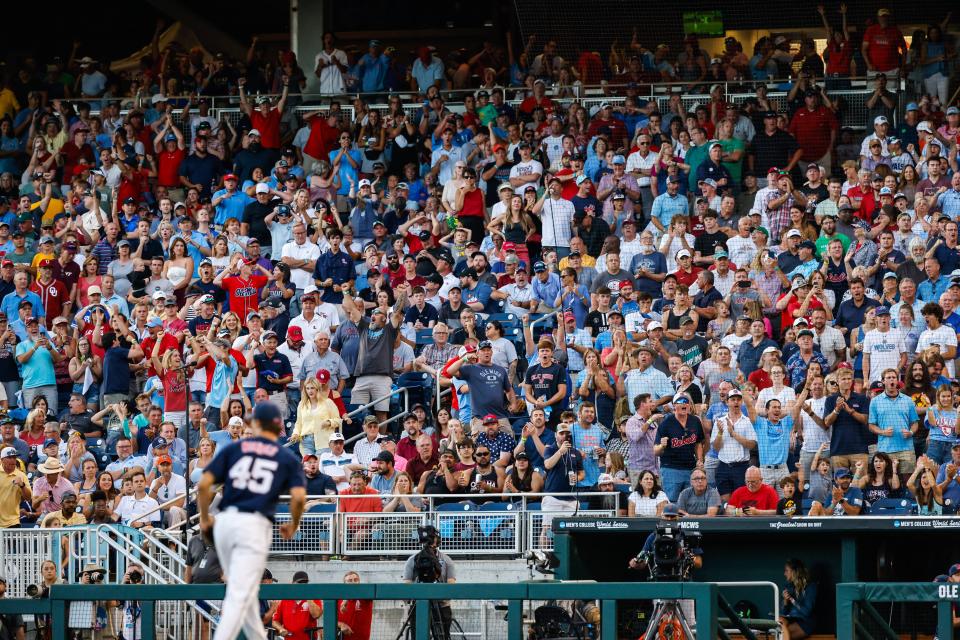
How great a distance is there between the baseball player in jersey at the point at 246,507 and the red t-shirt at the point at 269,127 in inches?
613

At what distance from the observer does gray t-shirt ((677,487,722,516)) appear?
591 inches

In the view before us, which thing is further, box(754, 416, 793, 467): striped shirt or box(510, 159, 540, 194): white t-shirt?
box(510, 159, 540, 194): white t-shirt

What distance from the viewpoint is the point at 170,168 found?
77.4ft

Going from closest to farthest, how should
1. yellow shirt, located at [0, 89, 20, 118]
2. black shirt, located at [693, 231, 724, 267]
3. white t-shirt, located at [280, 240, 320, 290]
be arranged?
black shirt, located at [693, 231, 724, 267] → white t-shirt, located at [280, 240, 320, 290] → yellow shirt, located at [0, 89, 20, 118]

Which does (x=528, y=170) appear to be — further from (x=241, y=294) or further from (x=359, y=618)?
(x=359, y=618)

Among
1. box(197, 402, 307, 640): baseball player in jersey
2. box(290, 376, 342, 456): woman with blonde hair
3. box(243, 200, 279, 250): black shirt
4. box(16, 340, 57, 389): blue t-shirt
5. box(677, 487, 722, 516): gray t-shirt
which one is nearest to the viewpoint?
box(197, 402, 307, 640): baseball player in jersey

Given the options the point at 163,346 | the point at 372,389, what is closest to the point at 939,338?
the point at 372,389

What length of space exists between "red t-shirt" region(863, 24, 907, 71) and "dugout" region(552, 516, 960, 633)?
9.97 m

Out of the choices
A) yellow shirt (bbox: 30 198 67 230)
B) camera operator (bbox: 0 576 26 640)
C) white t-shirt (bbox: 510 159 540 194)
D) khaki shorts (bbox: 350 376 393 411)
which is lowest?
camera operator (bbox: 0 576 26 640)

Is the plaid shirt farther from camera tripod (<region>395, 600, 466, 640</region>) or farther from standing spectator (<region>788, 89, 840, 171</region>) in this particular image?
camera tripod (<region>395, 600, 466, 640</region>)

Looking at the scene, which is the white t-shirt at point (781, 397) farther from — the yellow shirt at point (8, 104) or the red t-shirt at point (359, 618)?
the yellow shirt at point (8, 104)

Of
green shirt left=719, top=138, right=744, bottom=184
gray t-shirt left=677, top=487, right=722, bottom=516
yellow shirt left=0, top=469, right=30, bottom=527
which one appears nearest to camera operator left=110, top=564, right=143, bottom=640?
yellow shirt left=0, top=469, right=30, bottom=527

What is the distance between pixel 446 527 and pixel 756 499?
3.07 meters

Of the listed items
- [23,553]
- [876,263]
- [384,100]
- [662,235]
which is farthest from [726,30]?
[23,553]
